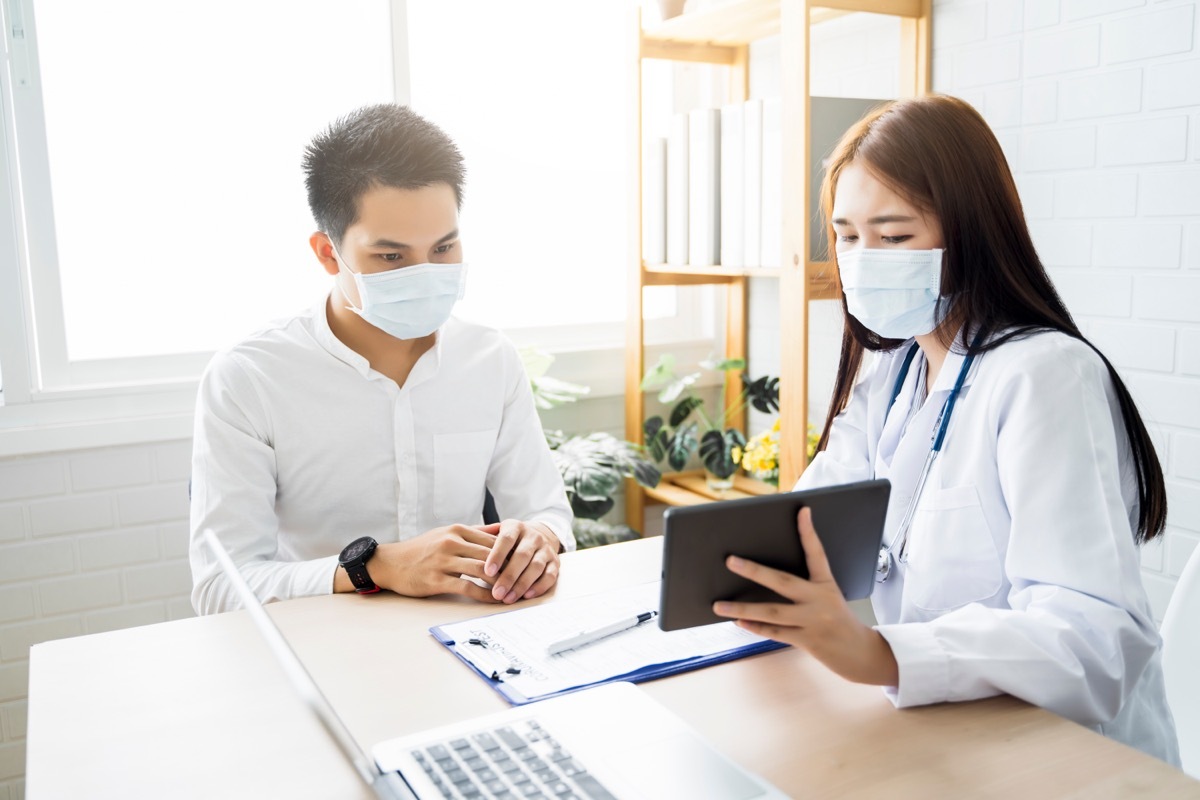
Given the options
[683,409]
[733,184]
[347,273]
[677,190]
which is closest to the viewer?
[347,273]

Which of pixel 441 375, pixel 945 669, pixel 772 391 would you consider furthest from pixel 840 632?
pixel 772 391

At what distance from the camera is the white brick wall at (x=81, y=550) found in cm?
218

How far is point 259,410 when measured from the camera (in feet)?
5.32

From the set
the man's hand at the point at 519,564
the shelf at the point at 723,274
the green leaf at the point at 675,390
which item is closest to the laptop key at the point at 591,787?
the man's hand at the point at 519,564

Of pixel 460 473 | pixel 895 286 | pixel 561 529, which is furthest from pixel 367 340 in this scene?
pixel 895 286

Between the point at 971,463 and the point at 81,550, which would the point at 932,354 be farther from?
the point at 81,550

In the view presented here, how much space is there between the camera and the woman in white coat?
976 millimetres

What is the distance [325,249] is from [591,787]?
116 cm

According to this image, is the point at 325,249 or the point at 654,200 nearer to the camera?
the point at 325,249

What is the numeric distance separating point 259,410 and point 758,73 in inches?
71.9

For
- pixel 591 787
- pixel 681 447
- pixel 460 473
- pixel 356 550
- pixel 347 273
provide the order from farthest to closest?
1. pixel 681 447
2. pixel 460 473
3. pixel 347 273
4. pixel 356 550
5. pixel 591 787

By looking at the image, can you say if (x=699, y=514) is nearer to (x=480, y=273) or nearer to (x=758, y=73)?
(x=480, y=273)

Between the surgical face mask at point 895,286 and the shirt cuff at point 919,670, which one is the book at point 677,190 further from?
the shirt cuff at point 919,670

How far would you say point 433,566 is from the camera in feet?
4.33
